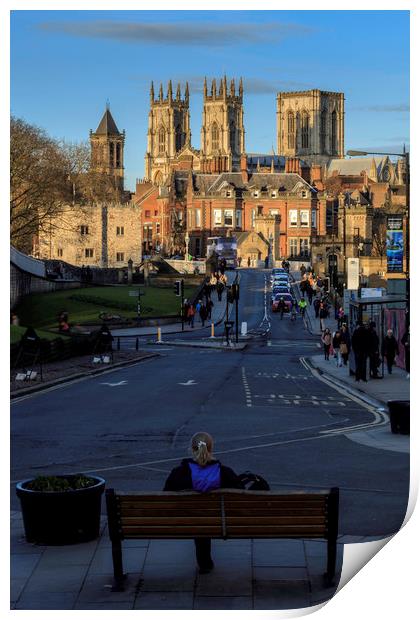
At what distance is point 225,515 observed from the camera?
13.5 meters

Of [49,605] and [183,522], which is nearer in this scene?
[49,605]

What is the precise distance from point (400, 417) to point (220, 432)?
3.72 m

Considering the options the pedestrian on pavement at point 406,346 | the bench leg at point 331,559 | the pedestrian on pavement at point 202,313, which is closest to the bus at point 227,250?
the pedestrian on pavement at point 202,313

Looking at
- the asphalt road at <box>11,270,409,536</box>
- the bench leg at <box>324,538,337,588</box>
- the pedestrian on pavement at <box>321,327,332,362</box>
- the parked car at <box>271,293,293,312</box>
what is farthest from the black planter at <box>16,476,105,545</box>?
the parked car at <box>271,293,293,312</box>

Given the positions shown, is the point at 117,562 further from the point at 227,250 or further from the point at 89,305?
the point at 227,250

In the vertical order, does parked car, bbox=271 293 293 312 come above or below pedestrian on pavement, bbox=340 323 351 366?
above

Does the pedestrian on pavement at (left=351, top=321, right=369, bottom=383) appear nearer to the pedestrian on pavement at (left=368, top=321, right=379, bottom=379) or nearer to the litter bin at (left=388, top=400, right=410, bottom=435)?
the pedestrian on pavement at (left=368, top=321, right=379, bottom=379)

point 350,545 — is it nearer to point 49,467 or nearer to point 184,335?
point 49,467

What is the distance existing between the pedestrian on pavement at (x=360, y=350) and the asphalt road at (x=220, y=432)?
1.46 m

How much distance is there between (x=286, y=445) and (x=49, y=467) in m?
4.89

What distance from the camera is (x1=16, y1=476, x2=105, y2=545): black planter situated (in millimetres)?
14953

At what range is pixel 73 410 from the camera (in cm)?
3017

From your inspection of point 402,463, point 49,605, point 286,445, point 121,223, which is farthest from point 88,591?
point 121,223

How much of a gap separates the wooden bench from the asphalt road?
2045 mm
